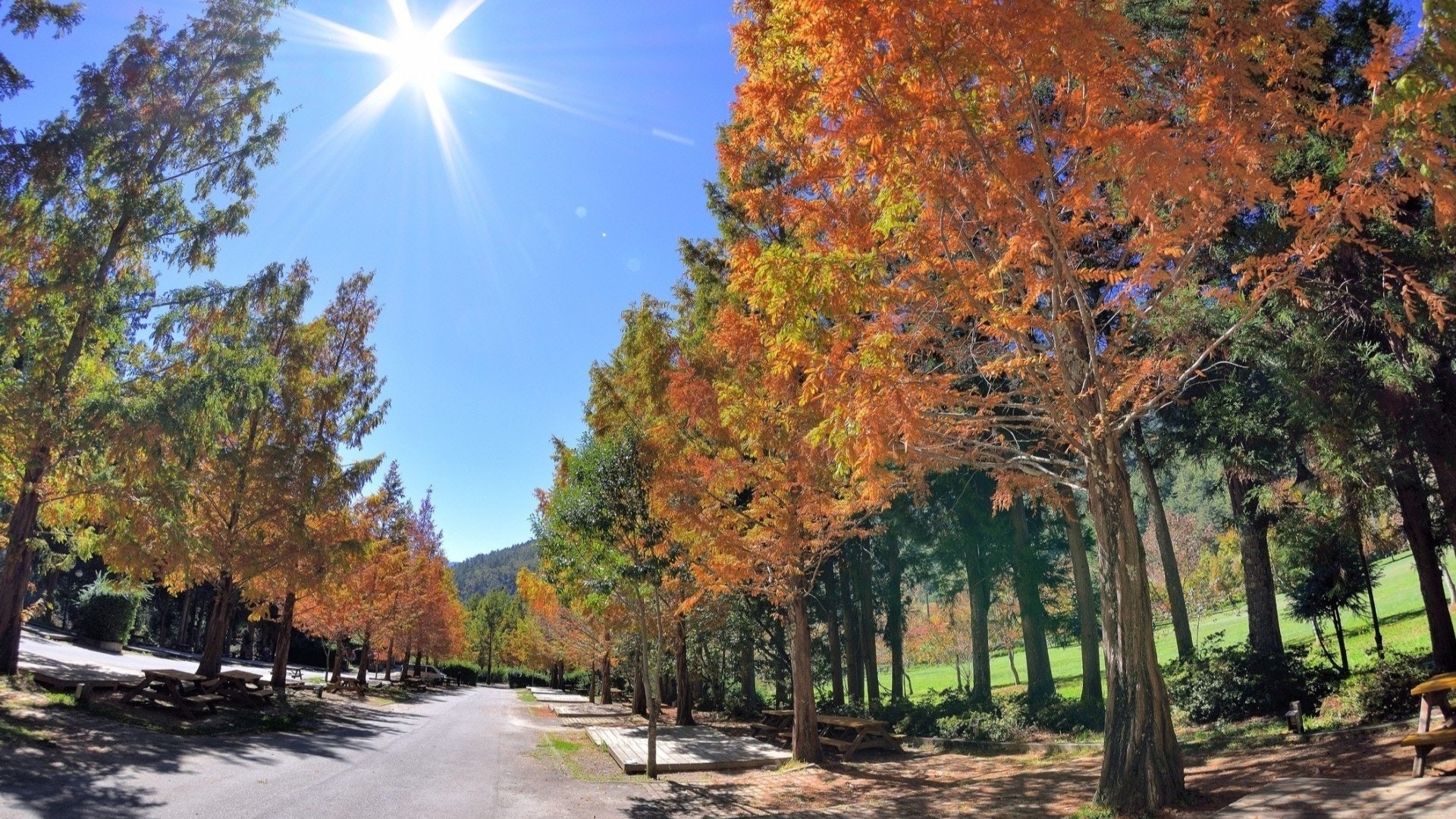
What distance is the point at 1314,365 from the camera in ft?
36.2

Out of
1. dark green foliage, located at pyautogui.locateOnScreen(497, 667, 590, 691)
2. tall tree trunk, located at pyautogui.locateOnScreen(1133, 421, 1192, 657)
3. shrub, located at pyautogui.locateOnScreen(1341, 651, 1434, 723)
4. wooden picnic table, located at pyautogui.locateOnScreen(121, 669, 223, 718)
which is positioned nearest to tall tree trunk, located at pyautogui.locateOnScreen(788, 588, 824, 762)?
tall tree trunk, located at pyautogui.locateOnScreen(1133, 421, 1192, 657)

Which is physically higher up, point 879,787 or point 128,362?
point 128,362

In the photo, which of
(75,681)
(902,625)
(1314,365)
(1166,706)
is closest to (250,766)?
(75,681)

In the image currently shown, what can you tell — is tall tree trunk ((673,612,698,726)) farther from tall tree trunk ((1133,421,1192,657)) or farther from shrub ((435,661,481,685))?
shrub ((435,661,481,685))

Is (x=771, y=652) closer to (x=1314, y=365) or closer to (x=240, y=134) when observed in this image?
(x=1314, y=365)

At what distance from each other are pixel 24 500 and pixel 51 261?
469 cm

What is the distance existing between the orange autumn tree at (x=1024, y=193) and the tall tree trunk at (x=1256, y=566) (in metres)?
8.30

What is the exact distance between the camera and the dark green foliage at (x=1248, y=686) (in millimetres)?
12250

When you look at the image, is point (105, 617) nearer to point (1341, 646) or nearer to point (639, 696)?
point (639, 696)

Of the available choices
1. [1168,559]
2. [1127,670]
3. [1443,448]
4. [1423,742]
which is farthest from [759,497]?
[1443,448]

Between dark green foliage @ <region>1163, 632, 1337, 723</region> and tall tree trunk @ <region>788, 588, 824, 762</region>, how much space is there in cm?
688

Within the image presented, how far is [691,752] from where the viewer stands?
1465 cm

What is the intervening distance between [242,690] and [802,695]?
14.1m

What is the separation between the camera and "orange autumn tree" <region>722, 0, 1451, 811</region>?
5.75 metres
